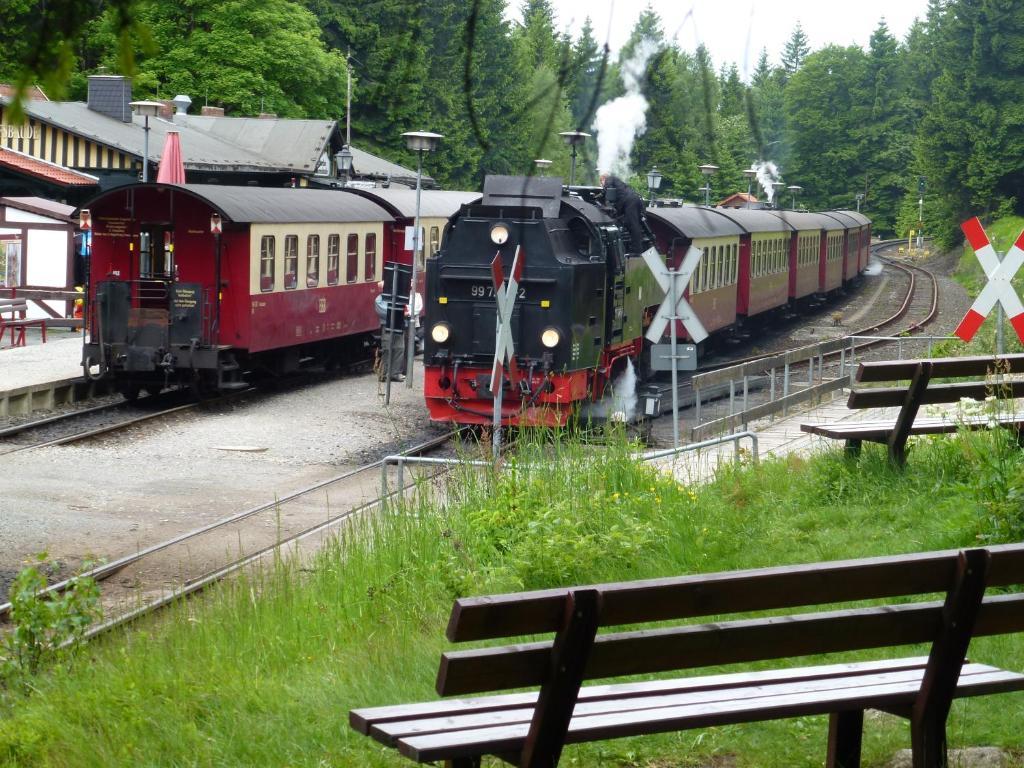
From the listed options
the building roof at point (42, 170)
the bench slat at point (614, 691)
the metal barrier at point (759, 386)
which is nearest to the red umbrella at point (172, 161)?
the building roof at point (42, 170)

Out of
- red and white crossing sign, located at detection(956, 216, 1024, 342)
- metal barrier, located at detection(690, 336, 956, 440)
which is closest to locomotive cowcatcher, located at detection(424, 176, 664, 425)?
metal barrier, located at detection(690, 336, 956, 440)

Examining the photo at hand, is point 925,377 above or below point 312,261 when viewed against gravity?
below

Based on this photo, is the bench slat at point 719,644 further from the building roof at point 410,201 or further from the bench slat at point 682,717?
the building roof at point 410,201

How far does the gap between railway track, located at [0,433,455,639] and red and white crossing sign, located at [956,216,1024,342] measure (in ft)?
15.4

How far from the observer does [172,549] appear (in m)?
11.4

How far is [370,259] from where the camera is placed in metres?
25.2

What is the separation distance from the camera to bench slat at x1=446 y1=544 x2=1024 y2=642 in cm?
375

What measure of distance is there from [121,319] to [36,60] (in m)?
17.2

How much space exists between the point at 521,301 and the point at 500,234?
0.83m

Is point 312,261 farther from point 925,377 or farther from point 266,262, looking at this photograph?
point 925,377

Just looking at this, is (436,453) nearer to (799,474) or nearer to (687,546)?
(799,474)

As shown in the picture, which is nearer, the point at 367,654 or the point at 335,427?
the point at 367,654

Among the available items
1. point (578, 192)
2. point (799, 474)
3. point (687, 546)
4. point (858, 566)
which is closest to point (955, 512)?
point (687, 546)

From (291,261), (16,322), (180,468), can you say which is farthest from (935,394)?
(16,322)
